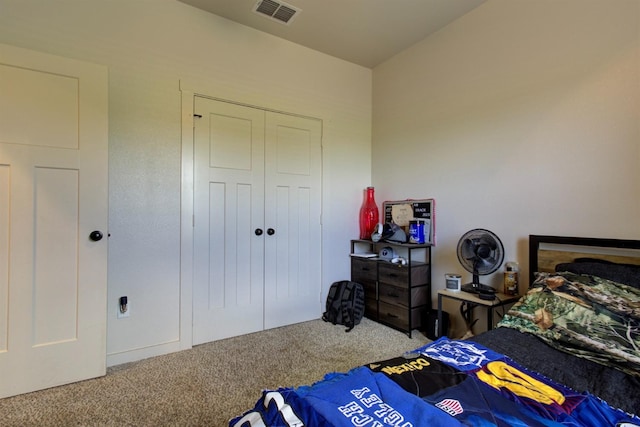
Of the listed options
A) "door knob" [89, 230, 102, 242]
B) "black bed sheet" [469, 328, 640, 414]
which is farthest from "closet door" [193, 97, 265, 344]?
"black bed sheet" [469, 328, 640, 414]

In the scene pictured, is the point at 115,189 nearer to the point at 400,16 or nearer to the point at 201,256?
the point at 201,256

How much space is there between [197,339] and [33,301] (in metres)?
1.14

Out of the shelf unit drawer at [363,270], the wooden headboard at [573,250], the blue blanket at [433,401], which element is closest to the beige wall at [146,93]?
the shelf unit drawer at [363,270]

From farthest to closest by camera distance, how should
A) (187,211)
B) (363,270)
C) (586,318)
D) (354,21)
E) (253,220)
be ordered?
Answer: (363,270) → (253,220) → (354,21) → (187,211) → (586,318)

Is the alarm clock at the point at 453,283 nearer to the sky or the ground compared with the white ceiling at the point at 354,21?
nearer to the ground

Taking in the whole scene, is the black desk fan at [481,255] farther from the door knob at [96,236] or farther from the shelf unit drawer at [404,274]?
the door knob at [96,236]

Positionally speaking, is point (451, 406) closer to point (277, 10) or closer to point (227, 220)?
point (227, 220)

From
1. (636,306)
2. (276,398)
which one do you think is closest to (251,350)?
(276,398)

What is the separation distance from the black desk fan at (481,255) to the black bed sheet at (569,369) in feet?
2.54

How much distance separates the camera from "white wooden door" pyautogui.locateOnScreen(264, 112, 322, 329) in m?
3.01

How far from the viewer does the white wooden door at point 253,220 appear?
8.75 feet

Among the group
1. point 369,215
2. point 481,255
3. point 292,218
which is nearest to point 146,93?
point 292,218

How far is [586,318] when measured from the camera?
1.44 meters

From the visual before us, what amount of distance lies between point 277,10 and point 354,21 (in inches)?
26.9
